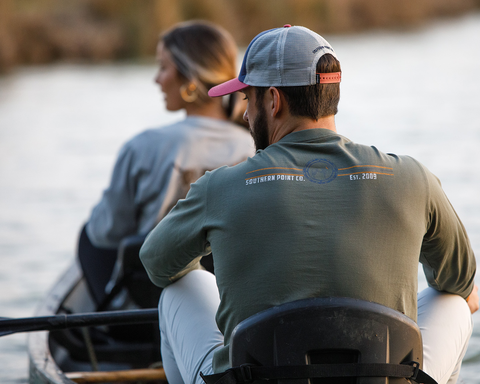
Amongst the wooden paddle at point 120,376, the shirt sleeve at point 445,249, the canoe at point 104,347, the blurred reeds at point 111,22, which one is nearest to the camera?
the shirt sleeve at point 445,249

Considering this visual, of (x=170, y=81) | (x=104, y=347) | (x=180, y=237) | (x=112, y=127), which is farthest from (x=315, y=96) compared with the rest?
(x=112, y=127)

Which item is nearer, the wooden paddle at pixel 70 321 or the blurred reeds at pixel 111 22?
the wooden paddle at pixel 70 321

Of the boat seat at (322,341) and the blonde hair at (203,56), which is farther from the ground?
the blonde hair at (203,56)

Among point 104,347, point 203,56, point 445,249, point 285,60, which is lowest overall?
point 104,347

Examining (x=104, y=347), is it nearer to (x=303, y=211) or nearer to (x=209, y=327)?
(x=209, y=327)

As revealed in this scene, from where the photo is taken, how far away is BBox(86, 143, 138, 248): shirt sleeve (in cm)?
263

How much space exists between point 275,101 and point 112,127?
12.1m

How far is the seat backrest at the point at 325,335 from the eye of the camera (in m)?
1.32

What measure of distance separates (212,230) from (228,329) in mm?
198

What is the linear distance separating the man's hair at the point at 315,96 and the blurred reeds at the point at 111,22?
48.6 feet

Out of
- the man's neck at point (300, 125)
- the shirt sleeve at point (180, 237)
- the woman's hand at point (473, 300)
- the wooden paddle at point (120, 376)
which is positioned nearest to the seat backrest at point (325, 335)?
the shirt sleeve at point (180, 237)

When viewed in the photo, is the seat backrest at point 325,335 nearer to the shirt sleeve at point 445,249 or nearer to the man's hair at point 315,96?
the shirt sleeve at point 445,249

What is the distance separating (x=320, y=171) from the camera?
136 centimetres

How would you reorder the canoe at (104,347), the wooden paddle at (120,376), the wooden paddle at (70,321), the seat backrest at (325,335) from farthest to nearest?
1. the canoe at (104,347)
2. the wooden paddle at (120,376)
3. the wooden paddle at (70,321)
4. the seat backrest at (325,335)
